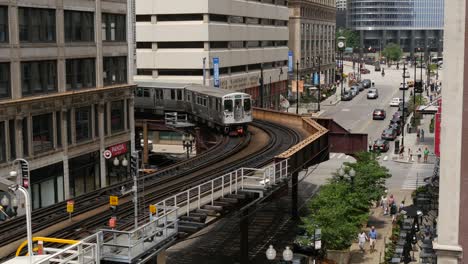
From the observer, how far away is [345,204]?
130ft

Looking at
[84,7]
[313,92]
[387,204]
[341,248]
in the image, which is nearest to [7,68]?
[84,7]

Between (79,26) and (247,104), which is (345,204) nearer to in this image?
(247,104)

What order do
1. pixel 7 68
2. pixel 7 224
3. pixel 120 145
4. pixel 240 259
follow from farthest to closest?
pixel 120 145
pixel 7 68
pixel 240 259
pixel 7 224

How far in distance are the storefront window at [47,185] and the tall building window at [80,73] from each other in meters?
5.68

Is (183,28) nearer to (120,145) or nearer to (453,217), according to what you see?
(120,145)

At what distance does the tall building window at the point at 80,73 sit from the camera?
47.7 m

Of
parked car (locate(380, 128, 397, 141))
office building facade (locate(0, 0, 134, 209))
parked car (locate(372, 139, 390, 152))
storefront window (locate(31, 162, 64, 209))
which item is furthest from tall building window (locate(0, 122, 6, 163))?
parked car (locate(380, 128, 397, 141))

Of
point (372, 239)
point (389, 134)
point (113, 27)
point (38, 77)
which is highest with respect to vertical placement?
point (113, 27)

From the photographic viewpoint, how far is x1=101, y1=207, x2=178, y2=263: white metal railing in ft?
71.8

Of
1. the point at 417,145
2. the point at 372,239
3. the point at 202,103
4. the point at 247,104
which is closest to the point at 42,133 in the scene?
the point at 247,104

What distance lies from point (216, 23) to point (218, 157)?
139ft

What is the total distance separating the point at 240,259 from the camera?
123 feet

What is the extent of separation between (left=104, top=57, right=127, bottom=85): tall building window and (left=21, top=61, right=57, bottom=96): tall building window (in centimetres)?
693

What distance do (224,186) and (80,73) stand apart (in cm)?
2077
